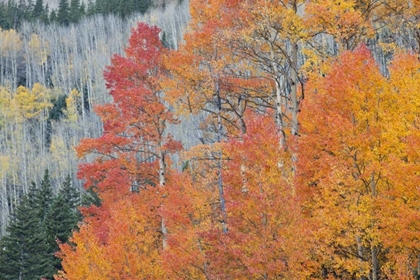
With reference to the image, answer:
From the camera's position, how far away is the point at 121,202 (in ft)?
61.0

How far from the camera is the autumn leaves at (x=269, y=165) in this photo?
12.7 metres

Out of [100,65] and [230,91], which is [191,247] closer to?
[230,91]

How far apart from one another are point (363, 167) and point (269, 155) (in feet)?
8.58

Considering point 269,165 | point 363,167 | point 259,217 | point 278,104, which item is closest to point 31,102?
point 278,104

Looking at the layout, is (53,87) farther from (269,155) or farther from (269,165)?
(269,165)

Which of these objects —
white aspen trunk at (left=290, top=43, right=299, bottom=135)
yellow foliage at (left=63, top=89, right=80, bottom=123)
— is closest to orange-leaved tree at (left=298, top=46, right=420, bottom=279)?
white aspen trunk at (left=290, top=43, right=299, bottom=135)

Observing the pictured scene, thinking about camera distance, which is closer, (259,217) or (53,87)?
(259,217)

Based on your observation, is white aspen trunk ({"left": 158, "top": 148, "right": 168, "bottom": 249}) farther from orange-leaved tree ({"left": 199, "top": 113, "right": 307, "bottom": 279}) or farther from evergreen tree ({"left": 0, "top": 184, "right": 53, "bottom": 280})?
evergreen tree ({"left": 0, "top": 184, "right": 53, "bottom": 280})

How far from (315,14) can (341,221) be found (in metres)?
6.10

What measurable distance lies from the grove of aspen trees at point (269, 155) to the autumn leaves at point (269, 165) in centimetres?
5

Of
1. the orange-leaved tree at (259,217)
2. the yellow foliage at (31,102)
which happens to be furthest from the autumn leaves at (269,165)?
the yellow foliage at (31,102)

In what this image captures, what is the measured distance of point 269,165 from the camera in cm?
1398

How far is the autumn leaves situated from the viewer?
12742 millimetres

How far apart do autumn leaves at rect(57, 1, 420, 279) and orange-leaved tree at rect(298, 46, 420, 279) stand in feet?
0.13
